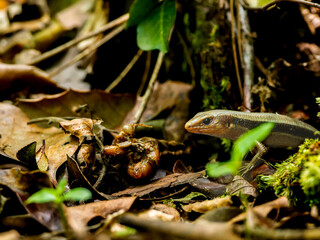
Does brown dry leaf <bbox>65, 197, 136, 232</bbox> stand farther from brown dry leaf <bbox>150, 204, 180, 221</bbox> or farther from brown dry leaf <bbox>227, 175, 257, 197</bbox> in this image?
brown dry leaf <bbox>227, 175, 257, 197</bbox>

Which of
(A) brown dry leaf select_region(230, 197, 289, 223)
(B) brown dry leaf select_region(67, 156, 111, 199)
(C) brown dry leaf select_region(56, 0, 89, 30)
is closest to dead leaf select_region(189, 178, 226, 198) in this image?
(A) brown dry leaf select_region(230, 197, 289, 223)

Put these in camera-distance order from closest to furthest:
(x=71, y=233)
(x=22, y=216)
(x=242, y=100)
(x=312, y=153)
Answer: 1. (x=71, y=233)
2. (x=22, y=216)
3. (x=312, y=153)
4. (x=242, y=100)

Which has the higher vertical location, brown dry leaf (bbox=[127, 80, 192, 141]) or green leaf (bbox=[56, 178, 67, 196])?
green leaf (bbox=[56, 178, 67, 196])

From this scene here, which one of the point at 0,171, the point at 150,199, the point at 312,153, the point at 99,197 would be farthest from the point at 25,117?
the point at 312,153

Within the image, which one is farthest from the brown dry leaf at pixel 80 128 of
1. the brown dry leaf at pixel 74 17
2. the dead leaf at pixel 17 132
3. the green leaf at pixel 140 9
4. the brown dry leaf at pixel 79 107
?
the brown dry leaf at pixel 74 17

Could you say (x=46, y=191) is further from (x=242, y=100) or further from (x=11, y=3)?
(x=11, y=3)

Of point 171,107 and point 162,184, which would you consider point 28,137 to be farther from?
point 171,107

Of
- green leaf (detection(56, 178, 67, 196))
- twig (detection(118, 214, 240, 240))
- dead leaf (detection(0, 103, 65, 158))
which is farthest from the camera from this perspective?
dead leaf (detection(0, 103, 65, 158))

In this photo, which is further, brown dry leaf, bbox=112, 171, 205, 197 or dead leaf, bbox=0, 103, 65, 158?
dead leaf, bbox=0, 103, 65, 158
